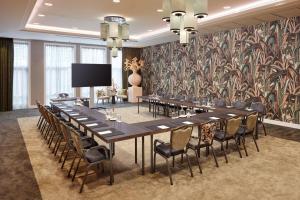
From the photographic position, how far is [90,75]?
9.01 meters

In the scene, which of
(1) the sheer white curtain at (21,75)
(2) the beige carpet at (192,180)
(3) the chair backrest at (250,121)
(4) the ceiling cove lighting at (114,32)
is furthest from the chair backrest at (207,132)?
(1) the sheer white curtain at (21,75)

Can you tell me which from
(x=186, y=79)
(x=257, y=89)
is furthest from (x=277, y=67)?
(x=186, y=79)

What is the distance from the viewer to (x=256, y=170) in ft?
12.7

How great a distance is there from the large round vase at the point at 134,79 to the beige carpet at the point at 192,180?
8171mm

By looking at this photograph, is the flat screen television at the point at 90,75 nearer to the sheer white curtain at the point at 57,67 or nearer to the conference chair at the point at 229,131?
the sheer white curtain at the point at 57,67

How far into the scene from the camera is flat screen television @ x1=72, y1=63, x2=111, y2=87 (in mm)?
8694

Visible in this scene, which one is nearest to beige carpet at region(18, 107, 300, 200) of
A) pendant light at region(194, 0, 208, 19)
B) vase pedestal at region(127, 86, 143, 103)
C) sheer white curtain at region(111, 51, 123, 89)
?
pendant light at region(194, 0, 208, 19)

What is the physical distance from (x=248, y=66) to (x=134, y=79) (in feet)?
21.2

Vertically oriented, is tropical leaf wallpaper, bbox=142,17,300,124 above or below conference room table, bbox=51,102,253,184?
above

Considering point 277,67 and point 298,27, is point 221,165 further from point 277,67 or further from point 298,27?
point 298,27

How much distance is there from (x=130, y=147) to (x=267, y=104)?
15.6 ft

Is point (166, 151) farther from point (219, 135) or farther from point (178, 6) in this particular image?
point (178, 6)

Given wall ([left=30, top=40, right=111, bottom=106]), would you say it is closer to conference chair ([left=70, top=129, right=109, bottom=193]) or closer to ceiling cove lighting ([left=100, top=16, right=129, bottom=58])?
ceiling cove lighting ([left=100, top=16, right=129, bottom=58])

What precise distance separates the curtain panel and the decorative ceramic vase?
5605 millimetres
